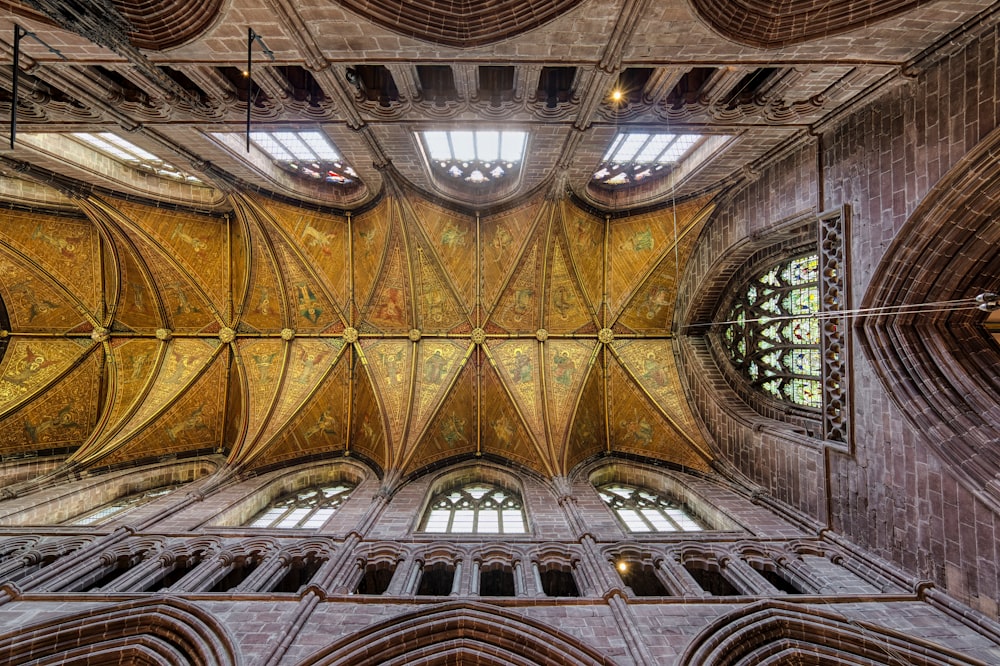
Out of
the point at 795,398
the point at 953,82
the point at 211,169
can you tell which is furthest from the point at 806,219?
the point at 211,169

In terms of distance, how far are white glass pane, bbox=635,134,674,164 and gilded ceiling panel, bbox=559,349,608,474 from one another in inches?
242

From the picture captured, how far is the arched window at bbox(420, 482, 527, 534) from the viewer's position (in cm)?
1098

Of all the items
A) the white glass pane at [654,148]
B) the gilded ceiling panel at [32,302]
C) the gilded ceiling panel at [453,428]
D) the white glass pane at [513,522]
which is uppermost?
the white glass pane at [654,148]

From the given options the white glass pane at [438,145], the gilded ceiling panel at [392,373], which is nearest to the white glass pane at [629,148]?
the white glass pane at [438,145]

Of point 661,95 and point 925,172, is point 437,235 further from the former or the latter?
point 925,172

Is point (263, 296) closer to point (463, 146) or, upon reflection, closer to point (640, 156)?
point (463, 146)

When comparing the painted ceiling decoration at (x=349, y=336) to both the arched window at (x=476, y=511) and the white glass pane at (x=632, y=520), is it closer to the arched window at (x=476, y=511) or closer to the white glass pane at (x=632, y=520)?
the arched window at (x=476, y=511)

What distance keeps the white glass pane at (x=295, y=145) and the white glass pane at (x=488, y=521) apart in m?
10.6

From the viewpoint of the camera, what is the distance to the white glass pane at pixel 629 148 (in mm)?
11038

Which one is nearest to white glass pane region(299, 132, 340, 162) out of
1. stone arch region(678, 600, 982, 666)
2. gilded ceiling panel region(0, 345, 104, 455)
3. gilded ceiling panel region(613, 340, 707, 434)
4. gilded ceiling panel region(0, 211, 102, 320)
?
gilded ceiling panel region(0, 211, 102, 320)

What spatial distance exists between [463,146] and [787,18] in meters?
7.53

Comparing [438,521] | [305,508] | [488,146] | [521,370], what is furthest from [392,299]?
[438,521]

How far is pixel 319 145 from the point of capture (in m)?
11.7

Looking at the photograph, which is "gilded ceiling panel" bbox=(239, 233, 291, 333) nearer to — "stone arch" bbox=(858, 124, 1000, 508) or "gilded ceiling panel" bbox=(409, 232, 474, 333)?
"gilded ceiling panel" bbox=(409, 232, 474, 333)
